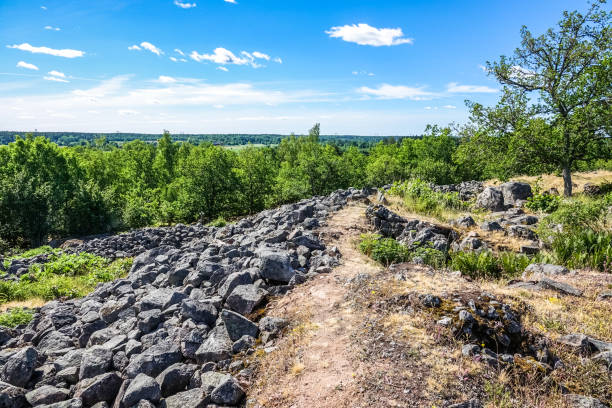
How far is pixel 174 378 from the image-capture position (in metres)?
4.52

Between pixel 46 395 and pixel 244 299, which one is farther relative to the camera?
pixel 244 299

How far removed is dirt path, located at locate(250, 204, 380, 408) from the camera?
394 cm

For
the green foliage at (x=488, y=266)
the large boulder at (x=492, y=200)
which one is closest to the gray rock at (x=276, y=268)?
the green foliage at (x=488, y=266)

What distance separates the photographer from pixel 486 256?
26.5 feet

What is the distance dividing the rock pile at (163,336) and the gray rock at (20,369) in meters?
0.01

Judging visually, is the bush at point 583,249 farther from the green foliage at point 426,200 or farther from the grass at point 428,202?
the green foliage at point 426,200

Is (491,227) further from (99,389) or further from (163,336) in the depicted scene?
(99,389)

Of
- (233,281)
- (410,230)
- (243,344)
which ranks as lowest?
(243,344)

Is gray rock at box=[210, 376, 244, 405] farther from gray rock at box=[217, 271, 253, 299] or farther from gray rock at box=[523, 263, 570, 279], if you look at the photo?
gray rock at box=[523, 263, 570, 279]

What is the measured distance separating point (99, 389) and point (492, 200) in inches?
647

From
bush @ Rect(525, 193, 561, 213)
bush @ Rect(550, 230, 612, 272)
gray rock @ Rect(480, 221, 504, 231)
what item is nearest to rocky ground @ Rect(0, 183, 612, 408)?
bush @ Rect(550, 230, 612, 272)

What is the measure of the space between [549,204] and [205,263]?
14.2m

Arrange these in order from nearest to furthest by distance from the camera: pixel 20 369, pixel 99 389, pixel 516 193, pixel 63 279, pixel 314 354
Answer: pixel 99 389
pixel 314 354
pixel 20 369
pixel 63 279
pixel 516 193

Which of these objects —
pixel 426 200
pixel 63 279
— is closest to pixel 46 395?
pixel 63 279
